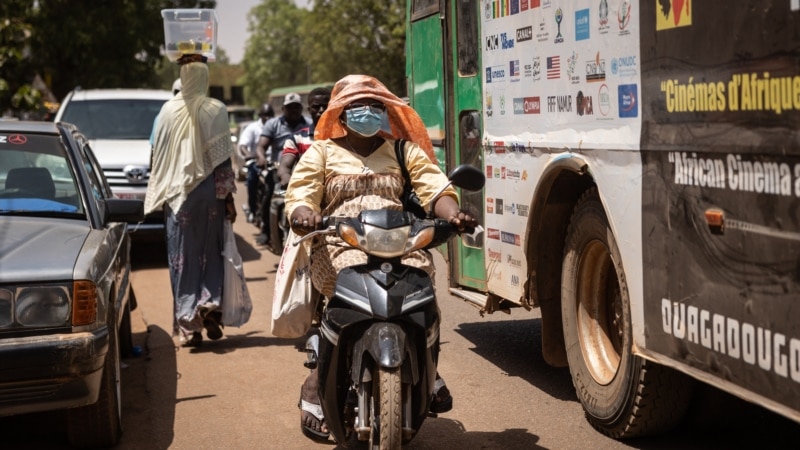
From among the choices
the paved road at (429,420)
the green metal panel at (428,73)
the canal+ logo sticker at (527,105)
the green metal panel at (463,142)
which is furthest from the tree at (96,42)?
the canal+ logo sticker at (527,105)

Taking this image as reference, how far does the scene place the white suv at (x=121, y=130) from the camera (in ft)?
44.0

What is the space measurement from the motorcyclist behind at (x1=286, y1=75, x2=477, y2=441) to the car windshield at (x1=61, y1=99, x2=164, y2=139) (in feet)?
31.3

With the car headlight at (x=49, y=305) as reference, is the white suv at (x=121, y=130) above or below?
above

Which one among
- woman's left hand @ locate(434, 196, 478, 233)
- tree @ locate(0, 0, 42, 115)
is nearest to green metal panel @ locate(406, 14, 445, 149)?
woman's left hand @ locate(434, 196, 478, 233)

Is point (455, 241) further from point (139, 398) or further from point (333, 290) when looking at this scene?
point (333, 290)

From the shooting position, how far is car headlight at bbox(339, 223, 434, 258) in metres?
4.64

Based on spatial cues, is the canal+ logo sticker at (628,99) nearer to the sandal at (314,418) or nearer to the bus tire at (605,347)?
the bus tire at (605,347)

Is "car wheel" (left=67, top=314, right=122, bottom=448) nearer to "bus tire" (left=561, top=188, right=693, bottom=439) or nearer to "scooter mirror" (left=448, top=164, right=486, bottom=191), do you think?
"scooter mirror" (left=448, top=164, right=486, bottom=191)

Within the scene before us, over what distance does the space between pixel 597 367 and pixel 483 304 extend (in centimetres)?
149

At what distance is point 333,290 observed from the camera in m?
5.11

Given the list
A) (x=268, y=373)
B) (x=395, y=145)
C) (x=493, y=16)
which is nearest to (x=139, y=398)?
(x=268, y=373)

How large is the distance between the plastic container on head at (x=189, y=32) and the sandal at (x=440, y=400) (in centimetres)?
427

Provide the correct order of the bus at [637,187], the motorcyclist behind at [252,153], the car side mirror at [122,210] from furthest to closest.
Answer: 1. the motorcyclist behind at [252,153]
2. the car side mirror at [122,210]
3. the bus at [637,187]

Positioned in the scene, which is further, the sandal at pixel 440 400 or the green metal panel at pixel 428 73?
the green metal panel at pixel 428 73
